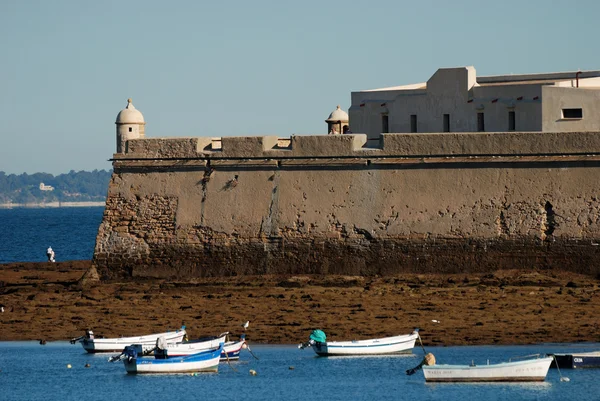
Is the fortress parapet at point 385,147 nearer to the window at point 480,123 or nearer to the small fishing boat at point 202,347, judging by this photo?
the window at point 480,123

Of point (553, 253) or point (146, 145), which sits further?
point (146, 145)

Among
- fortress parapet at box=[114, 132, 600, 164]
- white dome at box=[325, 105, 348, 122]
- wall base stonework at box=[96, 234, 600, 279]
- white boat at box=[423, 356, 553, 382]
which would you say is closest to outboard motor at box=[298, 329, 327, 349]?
white boat at box=[423, 356, 553, 382]

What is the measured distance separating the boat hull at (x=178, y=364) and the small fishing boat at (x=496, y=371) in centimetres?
369

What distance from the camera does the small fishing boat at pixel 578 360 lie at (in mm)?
24109

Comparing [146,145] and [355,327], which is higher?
[146,145]

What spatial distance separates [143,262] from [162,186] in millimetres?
1702

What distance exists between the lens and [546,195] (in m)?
30.9

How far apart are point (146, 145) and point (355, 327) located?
8.37 metres

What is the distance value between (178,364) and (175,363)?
0.17ft

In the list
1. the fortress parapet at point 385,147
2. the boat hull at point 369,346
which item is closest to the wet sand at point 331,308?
the boat hull at point 369,346

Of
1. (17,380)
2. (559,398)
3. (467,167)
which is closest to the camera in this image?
(559,398)

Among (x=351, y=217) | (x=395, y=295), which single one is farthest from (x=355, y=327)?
(x=351, y=217)

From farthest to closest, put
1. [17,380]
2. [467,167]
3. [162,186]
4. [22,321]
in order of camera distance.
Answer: [162,186] < [467,167] < [22,321] < [17,380]

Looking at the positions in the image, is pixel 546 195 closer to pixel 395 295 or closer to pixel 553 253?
pixel 553 253
